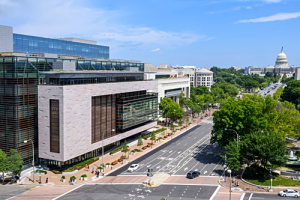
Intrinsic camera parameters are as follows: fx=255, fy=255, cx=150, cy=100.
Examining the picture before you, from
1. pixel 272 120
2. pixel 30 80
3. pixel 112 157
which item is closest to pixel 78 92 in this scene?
pixel 30 80

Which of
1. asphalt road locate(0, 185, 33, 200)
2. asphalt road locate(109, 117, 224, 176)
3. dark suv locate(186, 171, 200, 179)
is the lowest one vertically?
asphalt road locate(0, 185, 33, 200)

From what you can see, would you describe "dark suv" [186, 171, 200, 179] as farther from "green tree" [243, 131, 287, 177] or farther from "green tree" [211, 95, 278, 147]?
"green tree" [211, 95, 278, 147]

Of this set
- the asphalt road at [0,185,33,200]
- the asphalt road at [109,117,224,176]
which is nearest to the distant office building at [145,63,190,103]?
the asphalt road at [109,117,224,176]

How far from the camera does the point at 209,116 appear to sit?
139250mm

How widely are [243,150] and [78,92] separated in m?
39.1

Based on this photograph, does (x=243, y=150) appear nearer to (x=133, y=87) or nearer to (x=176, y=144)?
(x=176, y=144)

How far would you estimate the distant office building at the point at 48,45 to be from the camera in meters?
63.9

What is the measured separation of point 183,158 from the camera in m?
68.9

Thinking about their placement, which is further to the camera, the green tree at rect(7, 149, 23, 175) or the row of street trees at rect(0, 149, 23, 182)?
the green tree at rect(7, 149, 23, 175)

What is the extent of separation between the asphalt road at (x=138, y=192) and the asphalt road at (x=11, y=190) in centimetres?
913

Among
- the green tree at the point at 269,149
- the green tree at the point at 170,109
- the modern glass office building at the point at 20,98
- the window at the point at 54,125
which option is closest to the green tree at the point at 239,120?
the green tree at the point at 269,149

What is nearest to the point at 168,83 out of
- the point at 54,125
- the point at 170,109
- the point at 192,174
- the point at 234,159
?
the point at 170,109

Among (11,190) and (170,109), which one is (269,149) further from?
(170,109)

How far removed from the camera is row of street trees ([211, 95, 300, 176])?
2104 inches
